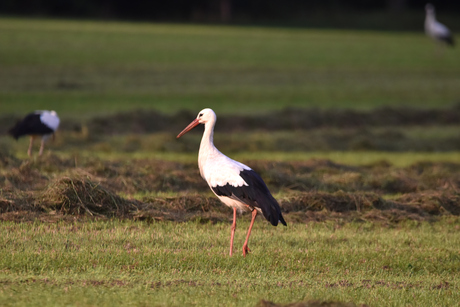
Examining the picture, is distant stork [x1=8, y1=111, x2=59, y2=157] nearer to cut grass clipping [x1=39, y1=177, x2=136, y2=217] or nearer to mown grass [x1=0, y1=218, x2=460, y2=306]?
cut grass clipping [x1=39, y1=177, x2=136, y2=217]

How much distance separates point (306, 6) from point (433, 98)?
42.5 m

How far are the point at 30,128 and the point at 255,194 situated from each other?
8.04 m

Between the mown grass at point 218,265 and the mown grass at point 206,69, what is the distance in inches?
534

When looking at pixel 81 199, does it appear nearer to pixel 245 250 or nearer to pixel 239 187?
pixel 239 187

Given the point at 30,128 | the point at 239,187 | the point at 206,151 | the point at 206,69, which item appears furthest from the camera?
the point at 206,69

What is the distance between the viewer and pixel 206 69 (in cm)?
3594

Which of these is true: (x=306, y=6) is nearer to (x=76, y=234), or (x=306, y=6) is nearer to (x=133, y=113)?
(x=133, y=113)

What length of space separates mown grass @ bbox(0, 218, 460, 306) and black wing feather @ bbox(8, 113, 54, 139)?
20.3 ft

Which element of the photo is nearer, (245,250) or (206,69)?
(245,250)

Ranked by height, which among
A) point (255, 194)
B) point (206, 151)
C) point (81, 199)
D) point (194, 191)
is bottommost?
point (194, 191)

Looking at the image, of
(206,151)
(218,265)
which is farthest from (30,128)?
(218,265)

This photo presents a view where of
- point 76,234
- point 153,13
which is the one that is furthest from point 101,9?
point 76,234

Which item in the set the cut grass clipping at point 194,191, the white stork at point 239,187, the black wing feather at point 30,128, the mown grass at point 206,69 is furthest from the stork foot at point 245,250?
the mown grass at point 206,69

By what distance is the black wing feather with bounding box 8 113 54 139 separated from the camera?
14.9 m
